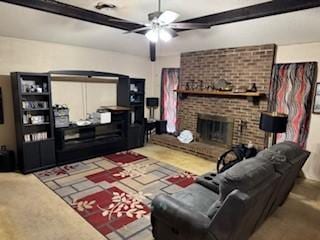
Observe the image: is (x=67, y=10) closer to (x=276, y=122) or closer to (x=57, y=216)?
(x=57, y=216)

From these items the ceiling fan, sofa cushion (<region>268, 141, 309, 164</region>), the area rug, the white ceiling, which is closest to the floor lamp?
sofa cushion (<region>268, 141, 309, 164</region>)

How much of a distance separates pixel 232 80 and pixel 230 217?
12.9ft

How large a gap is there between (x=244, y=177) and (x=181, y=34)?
3.89 meters

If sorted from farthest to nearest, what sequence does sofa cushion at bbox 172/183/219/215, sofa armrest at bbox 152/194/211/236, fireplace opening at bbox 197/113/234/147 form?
fireplace opening at bbox 197/113/234/147 < sofa cushion at bbox 172/183/219/215 < sofa armrest at bbox 152/194/211/236

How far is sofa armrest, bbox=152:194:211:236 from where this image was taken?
186 cm

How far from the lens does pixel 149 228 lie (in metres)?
2.74

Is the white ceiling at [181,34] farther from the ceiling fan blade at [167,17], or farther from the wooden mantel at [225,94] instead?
the wooden mantel at [225,94]

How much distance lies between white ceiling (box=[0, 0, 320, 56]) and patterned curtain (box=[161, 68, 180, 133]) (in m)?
1.30

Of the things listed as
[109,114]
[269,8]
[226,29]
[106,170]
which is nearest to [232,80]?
[226,29]

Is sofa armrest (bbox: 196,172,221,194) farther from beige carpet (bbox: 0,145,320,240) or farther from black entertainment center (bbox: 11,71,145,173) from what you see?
black entertainment center (bbox: 11,71,145,173)

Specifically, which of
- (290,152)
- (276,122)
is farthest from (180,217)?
(276,122)

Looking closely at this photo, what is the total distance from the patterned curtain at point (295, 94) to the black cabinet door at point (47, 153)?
4.56 meters

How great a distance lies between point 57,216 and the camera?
2914 mm

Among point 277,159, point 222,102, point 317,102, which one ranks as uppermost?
point 317,102
